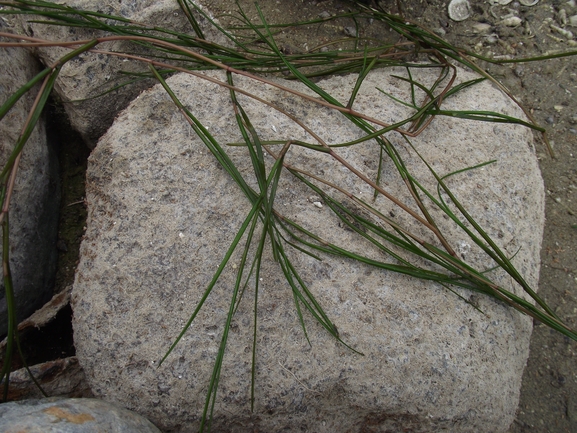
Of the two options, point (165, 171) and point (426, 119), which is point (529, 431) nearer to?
point (426, 119)

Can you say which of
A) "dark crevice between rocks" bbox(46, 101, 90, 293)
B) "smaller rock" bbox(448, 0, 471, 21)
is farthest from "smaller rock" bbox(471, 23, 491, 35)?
"dark crevice between rocks" bbox(46, 101, 90, 293)

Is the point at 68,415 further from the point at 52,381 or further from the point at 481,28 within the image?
the point at 481,28

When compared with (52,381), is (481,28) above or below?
above

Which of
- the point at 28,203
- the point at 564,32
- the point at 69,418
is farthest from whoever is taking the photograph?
the point at 564,32

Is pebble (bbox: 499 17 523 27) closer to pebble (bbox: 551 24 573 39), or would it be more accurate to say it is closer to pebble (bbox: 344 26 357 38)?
pebble (bbox: 551 24 573 39)

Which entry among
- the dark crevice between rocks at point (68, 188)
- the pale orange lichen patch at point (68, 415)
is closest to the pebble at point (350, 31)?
the dark crevice between rocks at point (68, 188)

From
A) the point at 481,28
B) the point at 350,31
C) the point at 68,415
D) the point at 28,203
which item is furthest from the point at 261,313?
the point at 481,28

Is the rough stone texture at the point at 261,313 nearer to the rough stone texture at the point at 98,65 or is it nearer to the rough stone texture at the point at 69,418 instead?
the rough stone texture at the point at 69,418
